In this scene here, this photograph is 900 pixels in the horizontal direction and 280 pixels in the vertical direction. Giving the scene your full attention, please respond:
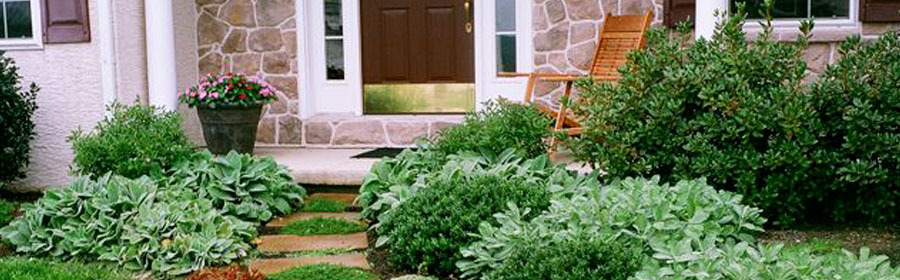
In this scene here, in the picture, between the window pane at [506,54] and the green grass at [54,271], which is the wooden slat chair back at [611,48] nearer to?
the window pane at [506,54]

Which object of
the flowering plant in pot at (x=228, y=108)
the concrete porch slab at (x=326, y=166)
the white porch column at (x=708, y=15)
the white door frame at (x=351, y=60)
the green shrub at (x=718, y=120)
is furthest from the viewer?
the white door frame at (x=351, y=60)

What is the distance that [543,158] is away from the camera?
502cm

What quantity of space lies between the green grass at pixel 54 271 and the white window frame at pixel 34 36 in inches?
96.4

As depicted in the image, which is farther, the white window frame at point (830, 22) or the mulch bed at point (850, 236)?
the white window frame at point (830, 22)

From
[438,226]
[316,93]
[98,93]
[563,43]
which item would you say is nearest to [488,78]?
[563,43]

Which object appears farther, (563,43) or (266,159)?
(563,43)

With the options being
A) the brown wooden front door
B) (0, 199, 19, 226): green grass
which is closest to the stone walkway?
(0, 199, 19, 226): green grass

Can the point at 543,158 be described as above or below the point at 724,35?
below

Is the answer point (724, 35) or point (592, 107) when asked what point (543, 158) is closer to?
point (592, 107)

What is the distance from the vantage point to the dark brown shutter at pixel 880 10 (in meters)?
6.20

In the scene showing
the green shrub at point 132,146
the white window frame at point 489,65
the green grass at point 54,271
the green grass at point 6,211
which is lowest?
the green grass at point 54,271

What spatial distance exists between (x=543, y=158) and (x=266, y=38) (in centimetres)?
322

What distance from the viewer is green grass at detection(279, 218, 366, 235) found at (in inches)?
195

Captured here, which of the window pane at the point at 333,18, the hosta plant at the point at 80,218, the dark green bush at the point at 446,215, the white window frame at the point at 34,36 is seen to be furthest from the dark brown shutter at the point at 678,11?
the white window frame at the point at 34,36
